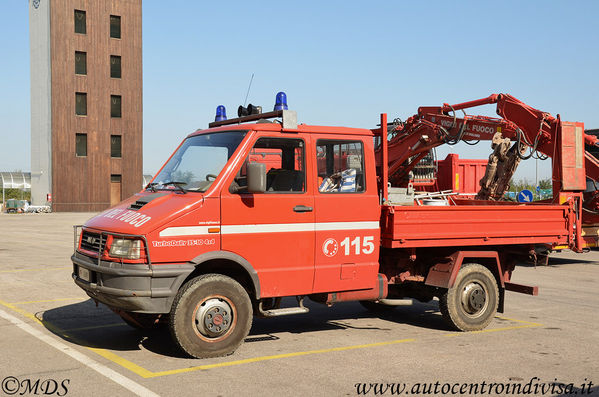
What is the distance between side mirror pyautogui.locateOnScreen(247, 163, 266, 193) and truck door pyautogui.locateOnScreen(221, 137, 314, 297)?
0.30 metres

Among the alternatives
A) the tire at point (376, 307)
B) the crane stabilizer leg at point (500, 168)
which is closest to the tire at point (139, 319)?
the tire at point (376, 307)

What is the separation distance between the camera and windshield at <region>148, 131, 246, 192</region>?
690cm

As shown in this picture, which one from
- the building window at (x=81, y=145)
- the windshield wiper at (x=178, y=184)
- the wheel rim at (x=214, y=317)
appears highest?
the building window at (x=81, y=145)

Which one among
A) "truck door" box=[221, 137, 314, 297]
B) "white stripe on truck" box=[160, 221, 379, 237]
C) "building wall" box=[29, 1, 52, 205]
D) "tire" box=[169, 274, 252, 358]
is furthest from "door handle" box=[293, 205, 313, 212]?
"building wall" box=[29, 1, 52, 205]

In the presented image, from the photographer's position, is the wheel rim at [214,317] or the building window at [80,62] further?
the building window at [80,62]

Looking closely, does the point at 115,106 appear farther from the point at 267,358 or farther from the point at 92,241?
the point at 267,358

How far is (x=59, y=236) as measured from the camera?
81.9ft

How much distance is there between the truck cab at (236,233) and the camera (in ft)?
20.8

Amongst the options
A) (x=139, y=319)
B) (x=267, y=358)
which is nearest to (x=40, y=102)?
(x=139, y=319)

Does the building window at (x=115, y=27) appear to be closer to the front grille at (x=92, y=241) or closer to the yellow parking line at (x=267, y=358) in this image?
the front grille at (x=92, y=241)


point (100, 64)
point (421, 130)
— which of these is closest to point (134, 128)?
point (100, 64)

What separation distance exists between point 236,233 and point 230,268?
1.53 ft

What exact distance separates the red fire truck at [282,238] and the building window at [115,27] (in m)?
48.9

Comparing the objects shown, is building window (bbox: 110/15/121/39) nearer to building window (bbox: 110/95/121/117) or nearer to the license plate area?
building window (bbox: 110/95/121/117)
